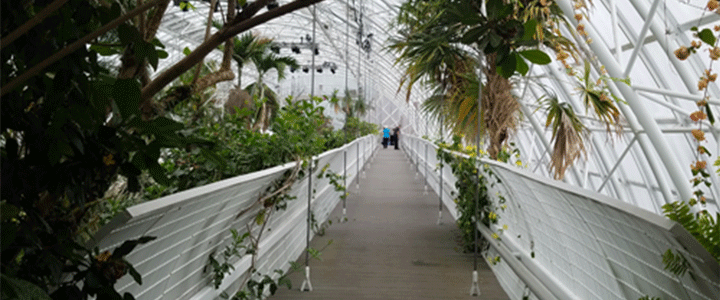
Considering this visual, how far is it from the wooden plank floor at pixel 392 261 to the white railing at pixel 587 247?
54 centimetres

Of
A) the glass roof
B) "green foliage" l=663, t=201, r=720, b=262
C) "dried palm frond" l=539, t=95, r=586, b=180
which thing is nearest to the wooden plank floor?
"dried palm frond" l=539, t=95, r=586, b=180

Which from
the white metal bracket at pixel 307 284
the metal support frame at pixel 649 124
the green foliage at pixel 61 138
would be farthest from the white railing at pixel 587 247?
the metal support frame at pixel 649 124

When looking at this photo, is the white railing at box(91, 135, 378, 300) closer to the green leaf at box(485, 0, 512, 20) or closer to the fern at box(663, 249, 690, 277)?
the green leaf at box(485, 0, 512, 20)

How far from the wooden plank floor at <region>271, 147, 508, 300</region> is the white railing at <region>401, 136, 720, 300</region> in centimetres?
54

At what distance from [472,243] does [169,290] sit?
165 inches

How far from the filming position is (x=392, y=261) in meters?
6.04

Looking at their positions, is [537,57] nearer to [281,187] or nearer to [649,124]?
[281,187]

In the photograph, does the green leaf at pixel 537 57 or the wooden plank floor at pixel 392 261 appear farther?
the wooden plank floor at pixel 392 261

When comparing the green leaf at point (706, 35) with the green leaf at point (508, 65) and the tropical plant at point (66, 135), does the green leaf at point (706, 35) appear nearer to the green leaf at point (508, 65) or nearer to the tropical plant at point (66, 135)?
the green leaf at point (508, 65)

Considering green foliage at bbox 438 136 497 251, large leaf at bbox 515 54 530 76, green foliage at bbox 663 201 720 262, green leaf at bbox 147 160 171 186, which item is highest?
large leaf at bbox 515 54 530 76

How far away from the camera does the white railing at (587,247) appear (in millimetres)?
1776

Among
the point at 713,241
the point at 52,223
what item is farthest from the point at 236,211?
the point at 713,241

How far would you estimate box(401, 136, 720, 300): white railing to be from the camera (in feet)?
5.83

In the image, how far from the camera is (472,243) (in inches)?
249
